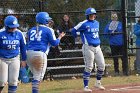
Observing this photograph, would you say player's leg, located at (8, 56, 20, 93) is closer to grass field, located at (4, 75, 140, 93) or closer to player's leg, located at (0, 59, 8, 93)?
player's leg, located at (0, 59, 8, 93)

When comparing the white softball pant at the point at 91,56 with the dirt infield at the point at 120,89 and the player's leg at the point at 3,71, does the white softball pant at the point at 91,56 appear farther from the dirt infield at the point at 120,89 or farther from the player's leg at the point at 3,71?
the player's leg at the point at 3,71

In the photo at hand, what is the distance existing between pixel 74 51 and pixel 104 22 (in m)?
2.49

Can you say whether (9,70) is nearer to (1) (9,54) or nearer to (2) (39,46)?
(1) (9,54)

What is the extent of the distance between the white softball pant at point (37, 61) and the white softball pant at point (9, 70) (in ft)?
1.56

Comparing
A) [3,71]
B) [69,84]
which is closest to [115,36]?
[69,84]

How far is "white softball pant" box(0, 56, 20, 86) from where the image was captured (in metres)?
8.59

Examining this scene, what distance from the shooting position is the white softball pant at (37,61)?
9039 mm

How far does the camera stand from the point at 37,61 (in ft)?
29.6

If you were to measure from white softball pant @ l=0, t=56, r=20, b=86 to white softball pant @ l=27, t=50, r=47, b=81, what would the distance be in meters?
0.48

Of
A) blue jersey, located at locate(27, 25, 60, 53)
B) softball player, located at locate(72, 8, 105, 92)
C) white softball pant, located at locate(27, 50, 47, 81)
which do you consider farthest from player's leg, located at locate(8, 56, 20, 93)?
softball player, located at locate(72, 8, 105, 92)

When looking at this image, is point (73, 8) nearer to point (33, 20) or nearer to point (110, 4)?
point (33, 20)

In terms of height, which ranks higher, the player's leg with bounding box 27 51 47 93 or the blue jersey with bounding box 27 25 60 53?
the blue jersey with bounding box 27 25 60 53

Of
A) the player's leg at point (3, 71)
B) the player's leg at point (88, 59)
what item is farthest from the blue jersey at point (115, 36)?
the player's leg at point (3, 71)

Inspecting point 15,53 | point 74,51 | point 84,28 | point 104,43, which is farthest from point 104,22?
point 15,53
